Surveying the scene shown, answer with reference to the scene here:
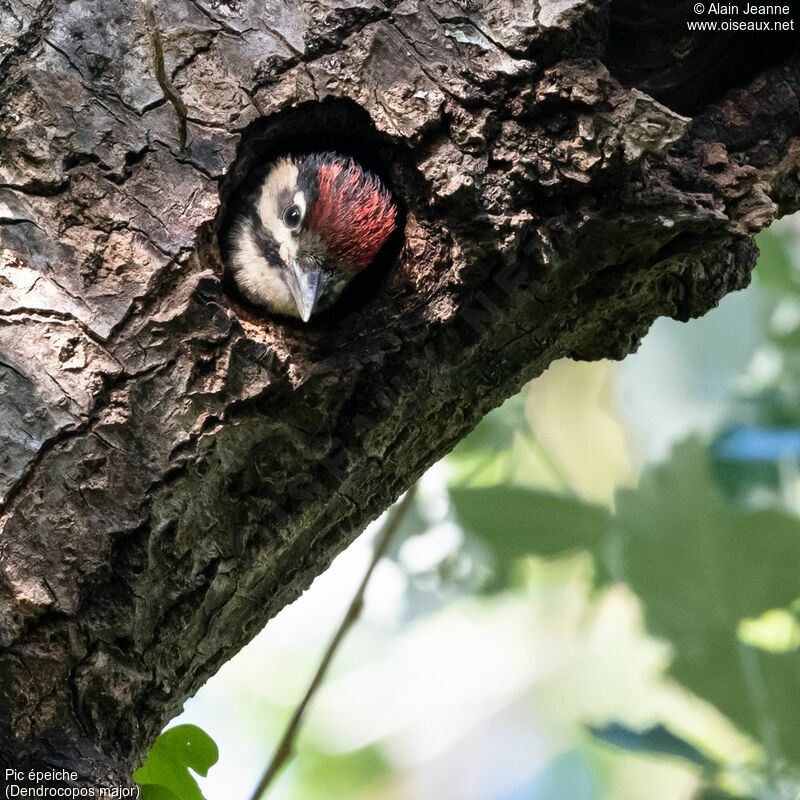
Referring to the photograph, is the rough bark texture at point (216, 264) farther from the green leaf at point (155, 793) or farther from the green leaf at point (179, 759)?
the green leaf at point (179, 759)

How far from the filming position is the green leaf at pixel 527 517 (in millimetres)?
5164

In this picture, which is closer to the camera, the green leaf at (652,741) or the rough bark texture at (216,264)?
the rough bark texture at (216,264)

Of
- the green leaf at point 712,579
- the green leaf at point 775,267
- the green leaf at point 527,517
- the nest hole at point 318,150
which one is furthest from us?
the green leaf at point 775,267

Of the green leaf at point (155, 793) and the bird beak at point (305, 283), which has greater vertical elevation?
the bird beak at point (305, 283)

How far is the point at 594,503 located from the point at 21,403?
384cm

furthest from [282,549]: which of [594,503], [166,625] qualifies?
[594,503]

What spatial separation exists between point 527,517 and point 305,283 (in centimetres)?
286

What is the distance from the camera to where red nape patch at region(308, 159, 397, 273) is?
275 cm
